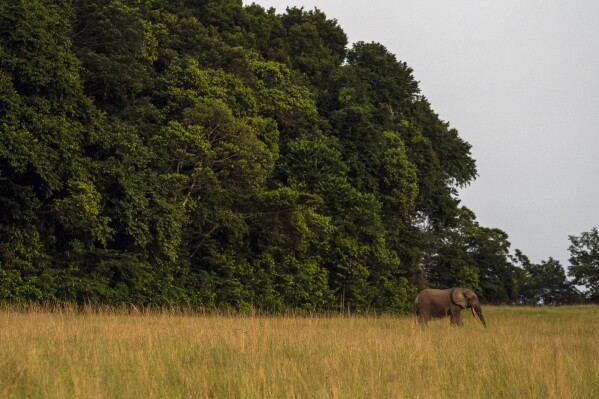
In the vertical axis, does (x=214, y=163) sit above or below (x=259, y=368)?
above

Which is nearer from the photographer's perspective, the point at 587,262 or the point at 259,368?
the point at 259,368

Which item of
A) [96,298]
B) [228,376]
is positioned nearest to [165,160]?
[96,298]

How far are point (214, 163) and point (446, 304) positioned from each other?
10.1 meters

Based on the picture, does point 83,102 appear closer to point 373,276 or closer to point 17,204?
point 17,204

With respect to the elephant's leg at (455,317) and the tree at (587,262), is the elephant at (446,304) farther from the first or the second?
the tree at (587,262)

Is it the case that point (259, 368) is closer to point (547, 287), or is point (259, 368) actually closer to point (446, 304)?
point (446, 304)

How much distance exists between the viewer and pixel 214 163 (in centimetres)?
2645

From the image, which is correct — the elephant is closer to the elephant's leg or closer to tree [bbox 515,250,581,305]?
the elephant's leg

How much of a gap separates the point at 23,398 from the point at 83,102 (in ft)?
56.9

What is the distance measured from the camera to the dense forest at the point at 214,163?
20.4m

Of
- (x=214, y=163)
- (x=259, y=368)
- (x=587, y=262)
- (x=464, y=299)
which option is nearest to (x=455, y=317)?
(x=464, y=299)

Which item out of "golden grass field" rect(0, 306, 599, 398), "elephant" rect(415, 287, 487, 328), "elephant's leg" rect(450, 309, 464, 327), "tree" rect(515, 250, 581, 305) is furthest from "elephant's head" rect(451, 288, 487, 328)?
"tree" rect(515, 250, 581, 305)

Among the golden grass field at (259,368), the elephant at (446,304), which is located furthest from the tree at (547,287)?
the golden grass field at (259,368)

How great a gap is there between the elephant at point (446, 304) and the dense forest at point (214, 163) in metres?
5.68
